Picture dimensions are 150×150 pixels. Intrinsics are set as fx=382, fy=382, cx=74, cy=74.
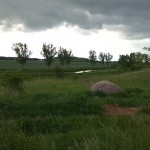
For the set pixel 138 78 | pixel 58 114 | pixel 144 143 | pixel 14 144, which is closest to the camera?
pixel 144 143

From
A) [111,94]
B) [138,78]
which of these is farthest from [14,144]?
[138,78]

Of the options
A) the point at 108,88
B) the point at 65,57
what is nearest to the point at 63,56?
the point at 65,57

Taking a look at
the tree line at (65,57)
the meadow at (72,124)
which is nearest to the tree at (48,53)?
the tree line at (65,57)

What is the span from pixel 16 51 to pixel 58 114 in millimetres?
66845

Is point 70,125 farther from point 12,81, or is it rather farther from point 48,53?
point 48,53

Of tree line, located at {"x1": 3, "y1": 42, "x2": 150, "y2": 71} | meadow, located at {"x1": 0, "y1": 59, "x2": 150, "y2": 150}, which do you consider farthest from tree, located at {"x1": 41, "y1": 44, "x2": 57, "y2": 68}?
meadow, located at {"x1": 0, "y1": 59, "x2": 150, "y2": 150}

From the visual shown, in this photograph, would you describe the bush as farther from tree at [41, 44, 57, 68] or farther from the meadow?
tree at [41, 44, 57, 68]

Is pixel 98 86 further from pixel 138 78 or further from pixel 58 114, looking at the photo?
pixel 138 78

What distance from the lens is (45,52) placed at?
261 ft

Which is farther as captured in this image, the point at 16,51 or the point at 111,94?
the point at 16,51

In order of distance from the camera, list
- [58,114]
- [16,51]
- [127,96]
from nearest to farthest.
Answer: [58,114]
[127,96]
[16,51]

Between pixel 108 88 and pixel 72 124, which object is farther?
pixel 108 88

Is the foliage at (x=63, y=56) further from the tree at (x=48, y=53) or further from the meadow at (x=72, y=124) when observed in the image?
the meadow at (x=72, y=124)

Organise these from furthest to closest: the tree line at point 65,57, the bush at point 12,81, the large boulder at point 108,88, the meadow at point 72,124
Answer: the tree line at point 65,57, the large boulder at point 108,88, the bush at point 12,81, the meadow at point 72,124
